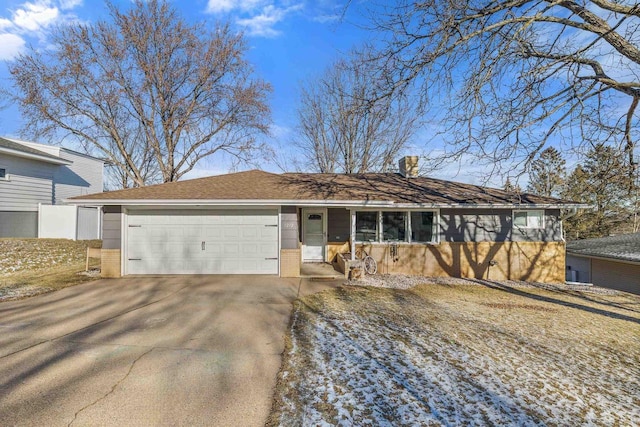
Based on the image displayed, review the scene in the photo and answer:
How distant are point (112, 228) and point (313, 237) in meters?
6.44

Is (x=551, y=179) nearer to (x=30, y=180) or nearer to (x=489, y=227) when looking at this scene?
(x=489, y=227)

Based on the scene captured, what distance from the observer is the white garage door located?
9008 mm

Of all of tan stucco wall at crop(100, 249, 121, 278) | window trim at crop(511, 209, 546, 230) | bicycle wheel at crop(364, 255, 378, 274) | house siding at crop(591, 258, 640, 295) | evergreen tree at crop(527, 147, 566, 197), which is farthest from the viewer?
evergreen tree at crop(527, 147, 566, 197)

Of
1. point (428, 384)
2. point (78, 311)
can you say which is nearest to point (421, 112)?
point (428, 384)

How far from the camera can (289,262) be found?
895 cm

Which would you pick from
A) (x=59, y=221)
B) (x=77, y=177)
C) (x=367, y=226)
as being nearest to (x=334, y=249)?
(x=367, y=226)

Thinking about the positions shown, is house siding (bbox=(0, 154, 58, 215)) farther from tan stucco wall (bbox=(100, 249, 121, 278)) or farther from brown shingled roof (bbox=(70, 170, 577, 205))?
tan stucco wall (bbox=(100, 249, 121, 278))

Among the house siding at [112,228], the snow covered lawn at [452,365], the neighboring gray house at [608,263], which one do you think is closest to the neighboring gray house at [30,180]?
the house siding at [112,228]

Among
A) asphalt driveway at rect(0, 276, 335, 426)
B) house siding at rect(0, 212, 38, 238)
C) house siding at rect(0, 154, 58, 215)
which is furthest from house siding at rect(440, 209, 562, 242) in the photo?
house siding at rect(0, 212, 38, 238)

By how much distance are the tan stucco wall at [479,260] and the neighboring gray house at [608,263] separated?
536 cm

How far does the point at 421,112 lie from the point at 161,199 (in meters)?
7.29

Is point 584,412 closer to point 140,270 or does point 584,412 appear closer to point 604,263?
point 140,270

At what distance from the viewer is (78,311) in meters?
5.80

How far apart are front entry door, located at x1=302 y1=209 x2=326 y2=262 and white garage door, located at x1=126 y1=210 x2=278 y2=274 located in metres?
2.34
